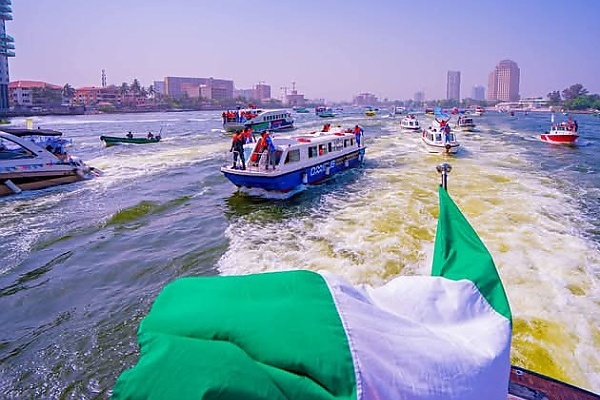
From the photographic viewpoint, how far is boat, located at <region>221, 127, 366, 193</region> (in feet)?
52.2

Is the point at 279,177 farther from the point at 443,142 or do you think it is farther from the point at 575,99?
the point at 575,99

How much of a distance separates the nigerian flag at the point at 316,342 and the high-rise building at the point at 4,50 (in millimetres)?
121559

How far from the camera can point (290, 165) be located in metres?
16.5

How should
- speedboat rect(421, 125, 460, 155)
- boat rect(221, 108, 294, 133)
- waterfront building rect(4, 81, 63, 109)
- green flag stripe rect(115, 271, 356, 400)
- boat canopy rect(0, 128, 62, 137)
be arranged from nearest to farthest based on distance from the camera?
1. green flag stripe rect(115, 271, 356, 400)
2. boat canopy rect(0, 128, 62, 137)
3. speedboat rect(421, 125, 460, 155)
4. boat rect(221, 108, 294, 133)
5. waterfront building rect(4, 81, 63, 109)

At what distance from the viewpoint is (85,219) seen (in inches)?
554

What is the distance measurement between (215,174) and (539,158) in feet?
68.3

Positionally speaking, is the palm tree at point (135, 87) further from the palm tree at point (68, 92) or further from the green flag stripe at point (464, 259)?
the green flag stripe at point (464, 259)

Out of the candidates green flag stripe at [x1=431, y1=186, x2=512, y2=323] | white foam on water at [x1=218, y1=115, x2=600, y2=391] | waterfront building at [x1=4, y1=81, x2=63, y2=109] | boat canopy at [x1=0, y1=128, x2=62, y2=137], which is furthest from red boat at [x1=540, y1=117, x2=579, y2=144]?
waterfront building at [x1=4, y1=81, x2=63, y2=109]

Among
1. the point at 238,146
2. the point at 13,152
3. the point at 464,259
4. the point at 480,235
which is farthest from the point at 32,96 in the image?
the point at 464,259

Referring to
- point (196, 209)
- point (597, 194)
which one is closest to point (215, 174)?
point (196, 209)

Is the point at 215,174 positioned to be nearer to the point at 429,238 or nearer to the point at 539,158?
the point at 429,238

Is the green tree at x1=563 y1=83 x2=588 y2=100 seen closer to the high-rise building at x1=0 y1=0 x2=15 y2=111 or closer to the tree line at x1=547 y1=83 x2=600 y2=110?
the tree line at x1=547 y1=83 x2=600 y2=110

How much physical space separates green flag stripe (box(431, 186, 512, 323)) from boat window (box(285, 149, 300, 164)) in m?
13.0

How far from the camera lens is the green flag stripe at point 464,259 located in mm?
2764
